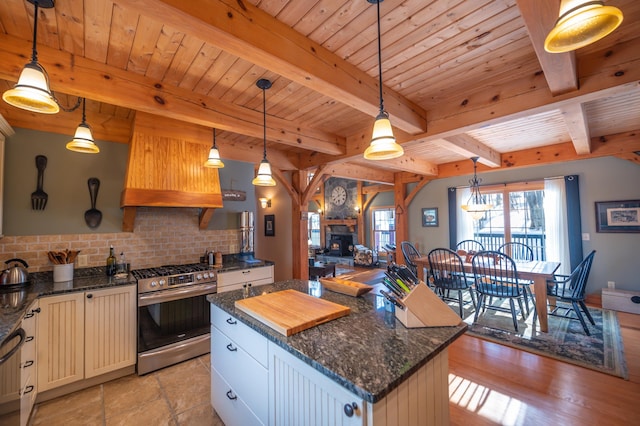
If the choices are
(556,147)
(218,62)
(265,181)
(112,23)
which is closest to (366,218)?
(556,147)

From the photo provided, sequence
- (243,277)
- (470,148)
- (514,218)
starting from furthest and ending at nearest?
(514,218) → (470,148) → (243,277)

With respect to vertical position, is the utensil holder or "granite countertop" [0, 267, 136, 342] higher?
the utensil holder

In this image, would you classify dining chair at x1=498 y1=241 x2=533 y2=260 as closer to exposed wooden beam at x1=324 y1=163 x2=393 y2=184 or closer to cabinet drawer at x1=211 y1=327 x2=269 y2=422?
exposed wooden beam at x1=324 y1=163 x2=393 y2=184

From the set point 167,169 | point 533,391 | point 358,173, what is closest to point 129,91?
point 167,169

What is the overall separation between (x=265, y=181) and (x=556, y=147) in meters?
4.77

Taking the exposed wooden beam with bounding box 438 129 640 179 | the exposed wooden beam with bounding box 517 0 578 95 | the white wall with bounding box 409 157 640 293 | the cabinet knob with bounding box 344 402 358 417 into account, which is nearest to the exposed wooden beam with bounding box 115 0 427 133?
the exposed wooden beam with bounding box 517 0 578 95

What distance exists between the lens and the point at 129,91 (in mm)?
2014

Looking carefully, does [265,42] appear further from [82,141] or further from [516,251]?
[516,251]

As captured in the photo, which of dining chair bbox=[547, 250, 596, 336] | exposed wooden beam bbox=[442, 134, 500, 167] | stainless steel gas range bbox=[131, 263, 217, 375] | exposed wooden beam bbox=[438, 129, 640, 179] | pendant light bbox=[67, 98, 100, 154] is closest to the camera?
pendant light bbox=[67, 98, 100, 154]

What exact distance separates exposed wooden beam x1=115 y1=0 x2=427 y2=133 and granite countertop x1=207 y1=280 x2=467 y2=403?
1.48 meters

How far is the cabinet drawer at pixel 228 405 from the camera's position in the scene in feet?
5.03

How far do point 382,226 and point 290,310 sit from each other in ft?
23.8

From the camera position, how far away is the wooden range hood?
2662 mm

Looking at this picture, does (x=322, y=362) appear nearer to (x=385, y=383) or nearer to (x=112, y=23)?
(x=385, y=383)
